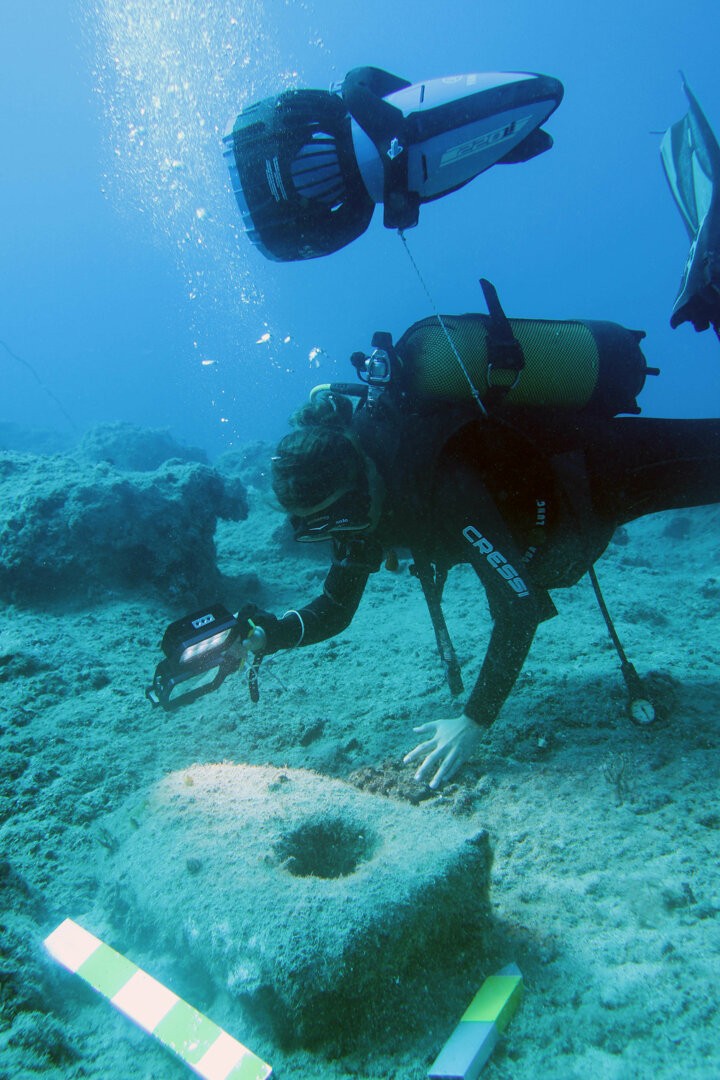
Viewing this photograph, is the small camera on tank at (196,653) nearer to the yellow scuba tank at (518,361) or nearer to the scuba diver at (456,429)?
the scuba diver at (456,429)

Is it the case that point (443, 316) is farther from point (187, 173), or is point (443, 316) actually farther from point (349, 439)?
point (187, 173)

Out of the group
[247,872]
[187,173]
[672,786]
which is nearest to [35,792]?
[247,872]

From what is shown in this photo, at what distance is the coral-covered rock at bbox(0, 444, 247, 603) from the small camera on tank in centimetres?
241

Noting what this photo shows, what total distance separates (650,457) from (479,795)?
76.7 inches

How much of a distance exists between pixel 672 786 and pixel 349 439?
2121 millimetres

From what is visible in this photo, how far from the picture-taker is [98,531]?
4.68 meters

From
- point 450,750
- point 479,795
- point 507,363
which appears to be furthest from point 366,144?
point 479,795

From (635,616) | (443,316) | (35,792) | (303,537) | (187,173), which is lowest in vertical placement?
(635,616)

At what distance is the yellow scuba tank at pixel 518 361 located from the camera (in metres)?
2.63

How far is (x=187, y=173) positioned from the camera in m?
37.3

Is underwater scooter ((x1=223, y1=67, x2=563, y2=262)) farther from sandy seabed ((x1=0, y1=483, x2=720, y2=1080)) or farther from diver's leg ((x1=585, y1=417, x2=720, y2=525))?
sandy seabed ((x1=0, y1=483, x2=720, y2=1080))

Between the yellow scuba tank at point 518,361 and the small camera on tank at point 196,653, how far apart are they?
1.46 m

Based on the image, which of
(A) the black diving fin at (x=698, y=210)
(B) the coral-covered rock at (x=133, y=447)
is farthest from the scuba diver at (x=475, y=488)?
(B) the coral-covered rock at (x=133, y=447)

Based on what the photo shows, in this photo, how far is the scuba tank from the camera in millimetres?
2633
